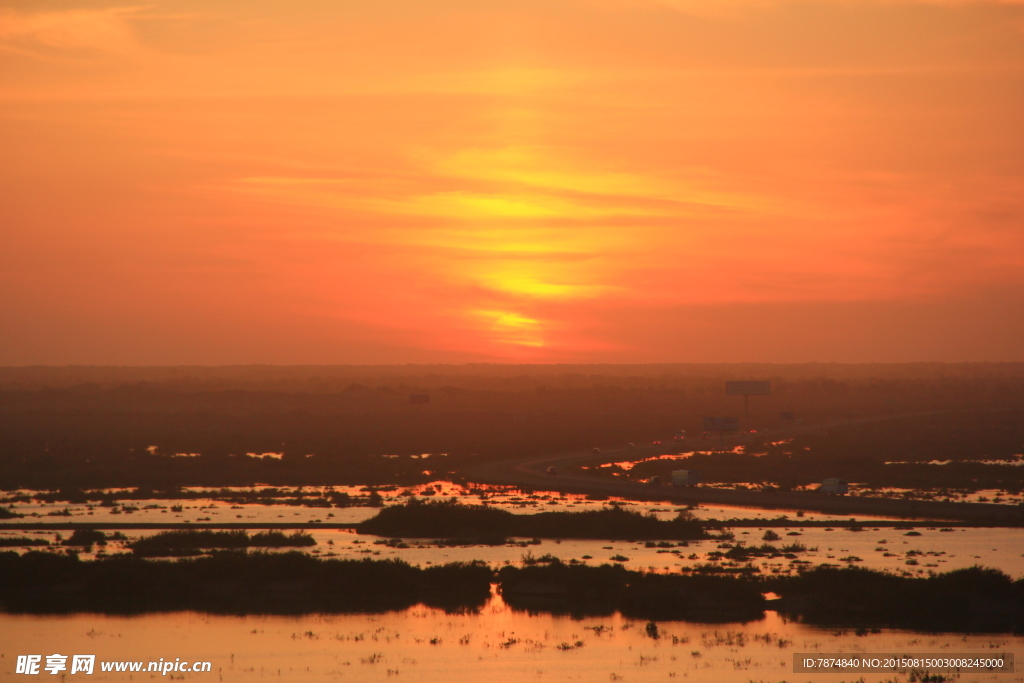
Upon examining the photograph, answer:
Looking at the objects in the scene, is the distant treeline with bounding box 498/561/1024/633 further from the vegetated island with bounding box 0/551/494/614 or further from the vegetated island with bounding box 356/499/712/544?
the vegetated island with bounding box 356/499/712/544

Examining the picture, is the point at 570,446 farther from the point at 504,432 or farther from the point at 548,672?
the point at 548,672

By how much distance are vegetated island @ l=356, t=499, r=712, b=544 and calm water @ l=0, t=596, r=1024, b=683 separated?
23360mm

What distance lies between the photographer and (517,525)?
7319cm

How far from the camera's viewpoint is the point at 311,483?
108m

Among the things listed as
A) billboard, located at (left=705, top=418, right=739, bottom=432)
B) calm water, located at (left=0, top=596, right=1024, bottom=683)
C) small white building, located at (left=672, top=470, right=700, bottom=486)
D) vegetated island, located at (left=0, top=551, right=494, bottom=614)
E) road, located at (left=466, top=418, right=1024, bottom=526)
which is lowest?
calm water, located at (left=0, top=596, right=1024, bottom=683)

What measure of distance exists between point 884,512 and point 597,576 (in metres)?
38.3

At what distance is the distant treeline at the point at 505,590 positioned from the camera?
45781 mm

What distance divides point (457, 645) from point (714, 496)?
54948 mm

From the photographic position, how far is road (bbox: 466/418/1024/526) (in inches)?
3093

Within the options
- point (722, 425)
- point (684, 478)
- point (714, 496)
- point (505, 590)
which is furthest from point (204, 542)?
point (722, 425)

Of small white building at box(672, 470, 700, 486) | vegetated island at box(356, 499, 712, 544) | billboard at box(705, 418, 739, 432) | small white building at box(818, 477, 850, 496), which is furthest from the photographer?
billboard at box(705, 418, 739, 432)

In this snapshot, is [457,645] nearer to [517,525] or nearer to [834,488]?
[517,525]

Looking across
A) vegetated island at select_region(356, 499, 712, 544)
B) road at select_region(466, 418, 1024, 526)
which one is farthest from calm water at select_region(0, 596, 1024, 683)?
road at select_region(466, 418, 1024, 526)

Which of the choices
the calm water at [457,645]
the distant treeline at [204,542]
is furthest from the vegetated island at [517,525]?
the calm water at [457,645]
